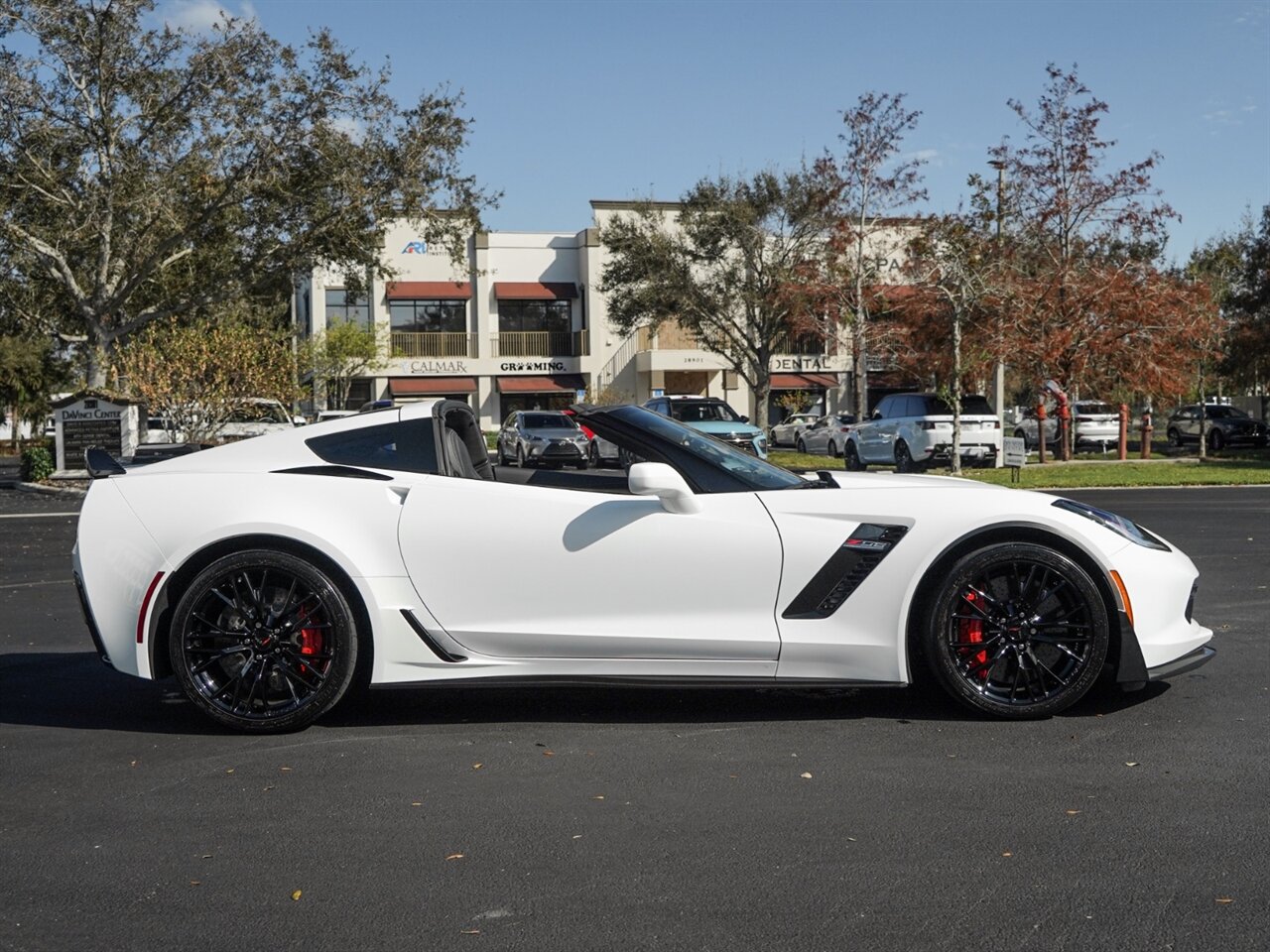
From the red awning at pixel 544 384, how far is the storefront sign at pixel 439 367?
1875 millimetres

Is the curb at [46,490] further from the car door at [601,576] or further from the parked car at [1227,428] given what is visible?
the parked car at [1227,428]

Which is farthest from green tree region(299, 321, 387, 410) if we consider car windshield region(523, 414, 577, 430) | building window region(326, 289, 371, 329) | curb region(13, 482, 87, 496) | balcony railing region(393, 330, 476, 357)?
curb region(13, 482, 87, 496)

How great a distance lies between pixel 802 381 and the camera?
5938 cm

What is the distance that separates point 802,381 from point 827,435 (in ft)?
69.0

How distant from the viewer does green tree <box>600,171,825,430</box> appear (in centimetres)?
4053

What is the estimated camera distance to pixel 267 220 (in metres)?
28.9

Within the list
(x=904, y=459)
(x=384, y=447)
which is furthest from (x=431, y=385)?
(x=384, y=447)

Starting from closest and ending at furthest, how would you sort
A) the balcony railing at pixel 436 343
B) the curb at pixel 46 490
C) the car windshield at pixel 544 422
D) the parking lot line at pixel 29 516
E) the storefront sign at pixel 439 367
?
the parking lot line at pixel 29 516 → the curb at pixel 46 490 → the car windshield at pixel 544 422 → the balcony railing at pixel 436 343 → the storefront sign at pixel 439 367

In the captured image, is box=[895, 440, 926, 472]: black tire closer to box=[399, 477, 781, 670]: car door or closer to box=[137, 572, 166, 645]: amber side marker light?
box=[399, 477, 781, 670]: car door

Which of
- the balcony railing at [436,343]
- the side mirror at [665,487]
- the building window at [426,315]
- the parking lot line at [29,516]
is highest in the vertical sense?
the building window at [426,315]

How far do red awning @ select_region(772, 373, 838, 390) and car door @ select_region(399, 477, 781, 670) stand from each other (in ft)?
178

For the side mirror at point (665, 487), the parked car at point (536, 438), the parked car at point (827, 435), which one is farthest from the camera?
the parked car at point (827, 435)

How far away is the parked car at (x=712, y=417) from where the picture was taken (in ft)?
92.5

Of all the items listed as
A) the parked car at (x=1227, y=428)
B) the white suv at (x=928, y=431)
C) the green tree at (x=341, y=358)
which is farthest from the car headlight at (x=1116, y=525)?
the green tree at (x=341, y=358)
